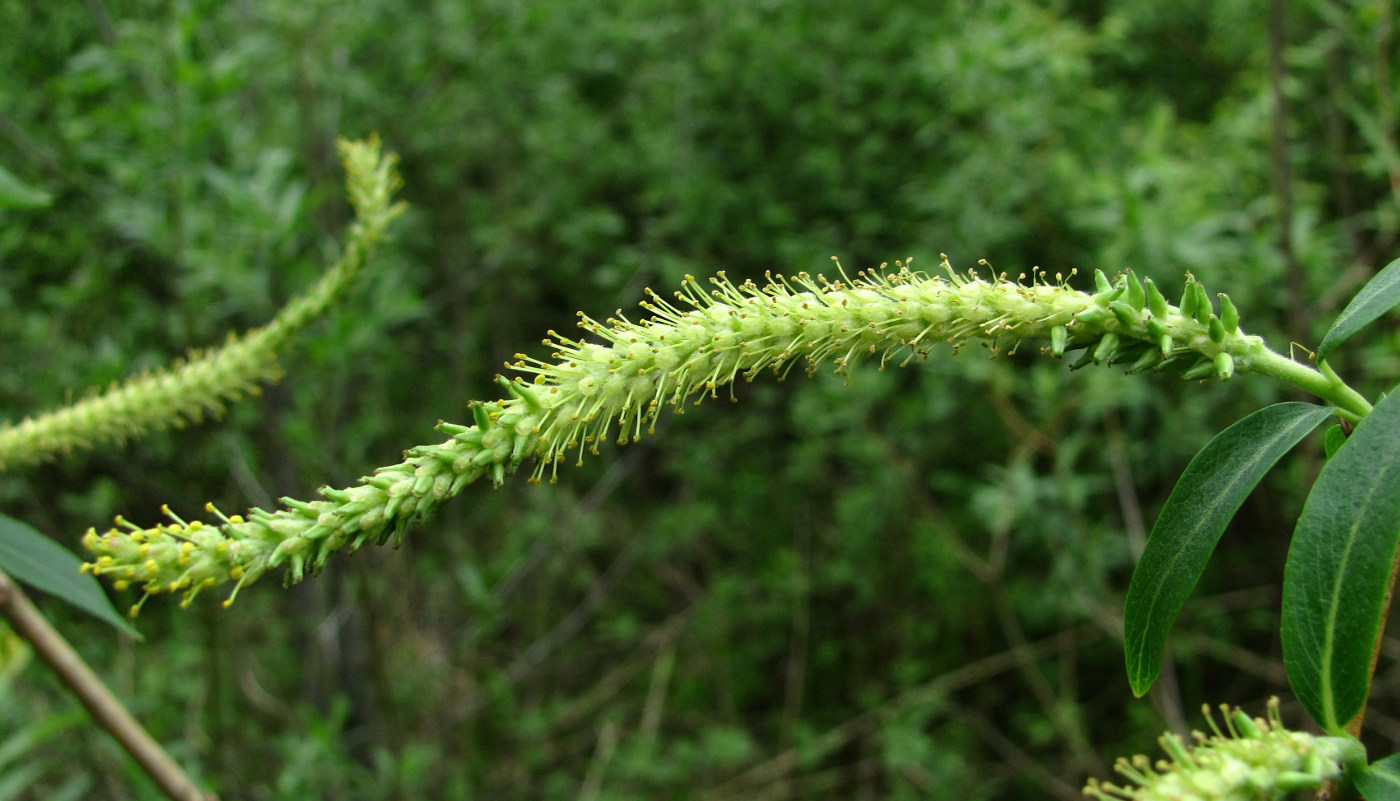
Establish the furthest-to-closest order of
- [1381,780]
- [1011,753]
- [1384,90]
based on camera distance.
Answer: [1011,753] → [1384,90] → [1381,780]

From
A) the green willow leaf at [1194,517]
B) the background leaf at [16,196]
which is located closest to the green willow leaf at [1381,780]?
the green willow leaf at [1194,517]

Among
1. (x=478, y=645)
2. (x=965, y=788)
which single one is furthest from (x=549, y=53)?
(x=965, y=788)

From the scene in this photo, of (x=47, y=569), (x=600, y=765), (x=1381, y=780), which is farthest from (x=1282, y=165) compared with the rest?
(x=600, y=765)

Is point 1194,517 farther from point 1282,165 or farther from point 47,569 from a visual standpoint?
point 1282,165

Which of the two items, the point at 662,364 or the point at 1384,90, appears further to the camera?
the point at 1384,90

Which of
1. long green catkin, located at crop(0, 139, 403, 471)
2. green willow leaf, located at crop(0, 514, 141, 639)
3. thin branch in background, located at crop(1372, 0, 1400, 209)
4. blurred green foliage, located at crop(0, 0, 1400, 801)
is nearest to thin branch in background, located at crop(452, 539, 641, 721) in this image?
blurred green foliage, located at crop(0, 0, 1400, 801)

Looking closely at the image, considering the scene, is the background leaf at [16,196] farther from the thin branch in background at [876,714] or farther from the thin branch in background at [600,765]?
the thin branch in background at [876,714]
